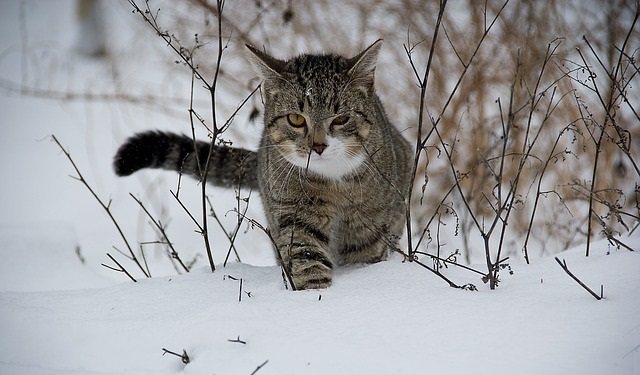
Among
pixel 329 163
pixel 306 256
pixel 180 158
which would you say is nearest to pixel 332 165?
pixel 329 163

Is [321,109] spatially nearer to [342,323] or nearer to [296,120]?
[296,120]

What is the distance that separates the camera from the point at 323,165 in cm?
281

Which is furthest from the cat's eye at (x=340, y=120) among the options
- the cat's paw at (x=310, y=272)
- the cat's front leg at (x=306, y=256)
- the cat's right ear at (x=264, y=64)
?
the cat's paw at (x=310, y=272)

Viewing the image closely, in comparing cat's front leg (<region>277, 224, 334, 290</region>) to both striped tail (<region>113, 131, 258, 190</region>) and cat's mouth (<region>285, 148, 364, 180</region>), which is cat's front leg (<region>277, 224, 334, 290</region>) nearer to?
cat's mouth (<region>285, 148, 364, 180</region>)

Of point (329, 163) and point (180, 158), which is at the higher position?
point (180, 158)

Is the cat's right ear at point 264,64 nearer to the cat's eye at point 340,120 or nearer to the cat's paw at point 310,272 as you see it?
the cat's eye at point 340,120

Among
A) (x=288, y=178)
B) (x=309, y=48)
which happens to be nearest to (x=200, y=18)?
(x=309, y=48)

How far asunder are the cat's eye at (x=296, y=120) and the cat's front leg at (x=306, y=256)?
486 millimetres

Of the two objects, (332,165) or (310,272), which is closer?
(310,272)

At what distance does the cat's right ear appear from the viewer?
9.46 ft

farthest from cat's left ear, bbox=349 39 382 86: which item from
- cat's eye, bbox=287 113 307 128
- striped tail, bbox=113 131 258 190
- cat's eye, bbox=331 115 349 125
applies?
striped tail, bbox=113 131 258 190

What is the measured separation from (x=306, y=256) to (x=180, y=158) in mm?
1093

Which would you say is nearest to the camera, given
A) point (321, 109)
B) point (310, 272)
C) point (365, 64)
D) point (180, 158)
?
point (310, 272)

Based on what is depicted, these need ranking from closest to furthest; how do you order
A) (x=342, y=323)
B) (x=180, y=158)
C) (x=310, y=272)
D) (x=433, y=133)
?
1. (x=342, y=323)
2. (x=310, y=272)
3. (x=180, y=158)
4. (x=433, y=133)
